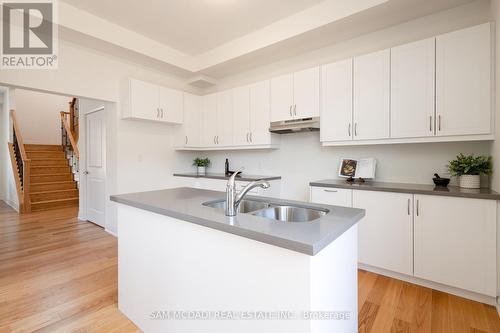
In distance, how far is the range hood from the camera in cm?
297

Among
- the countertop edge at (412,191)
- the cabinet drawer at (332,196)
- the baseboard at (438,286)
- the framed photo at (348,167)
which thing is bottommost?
the baseboard at (438,286)

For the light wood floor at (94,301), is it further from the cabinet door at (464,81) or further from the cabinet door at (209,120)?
the cabinet door at (209,120)

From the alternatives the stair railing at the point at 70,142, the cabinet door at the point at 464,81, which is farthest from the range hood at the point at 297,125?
the stair railing at the point at 70,142

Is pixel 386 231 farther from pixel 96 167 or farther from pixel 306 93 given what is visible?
pixel 96 167

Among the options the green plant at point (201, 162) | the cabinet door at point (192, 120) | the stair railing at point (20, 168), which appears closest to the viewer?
the cabinet door at point (192, 120)

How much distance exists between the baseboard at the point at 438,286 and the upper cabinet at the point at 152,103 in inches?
134

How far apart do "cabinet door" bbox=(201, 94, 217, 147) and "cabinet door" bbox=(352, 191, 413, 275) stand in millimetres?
2565

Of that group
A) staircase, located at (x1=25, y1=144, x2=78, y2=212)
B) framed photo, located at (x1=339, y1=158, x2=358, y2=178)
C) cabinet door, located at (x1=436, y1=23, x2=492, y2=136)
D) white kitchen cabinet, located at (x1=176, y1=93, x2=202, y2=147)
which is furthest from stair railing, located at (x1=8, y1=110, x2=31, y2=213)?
cabinet door, located at (x1=436, y1=23, x2=492, y2=136)

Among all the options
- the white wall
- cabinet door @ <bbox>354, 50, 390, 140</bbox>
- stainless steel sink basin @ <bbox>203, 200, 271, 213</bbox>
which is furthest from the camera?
the white wall

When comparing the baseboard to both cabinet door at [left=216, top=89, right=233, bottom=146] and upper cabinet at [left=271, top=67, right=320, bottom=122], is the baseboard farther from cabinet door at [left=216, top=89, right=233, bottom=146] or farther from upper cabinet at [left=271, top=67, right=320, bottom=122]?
cabinet door at [left=216, top=89, right=233, bottom=146]

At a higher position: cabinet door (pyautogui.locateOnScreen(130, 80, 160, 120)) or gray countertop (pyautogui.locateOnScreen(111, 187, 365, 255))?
cabinet door (pyautogui.locateOnScreen(130, 80, 160, 120))

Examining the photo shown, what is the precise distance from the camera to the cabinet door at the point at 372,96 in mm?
2488

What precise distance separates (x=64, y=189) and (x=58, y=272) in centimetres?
449

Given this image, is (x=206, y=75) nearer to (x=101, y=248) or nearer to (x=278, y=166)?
(x=278, y=166)
